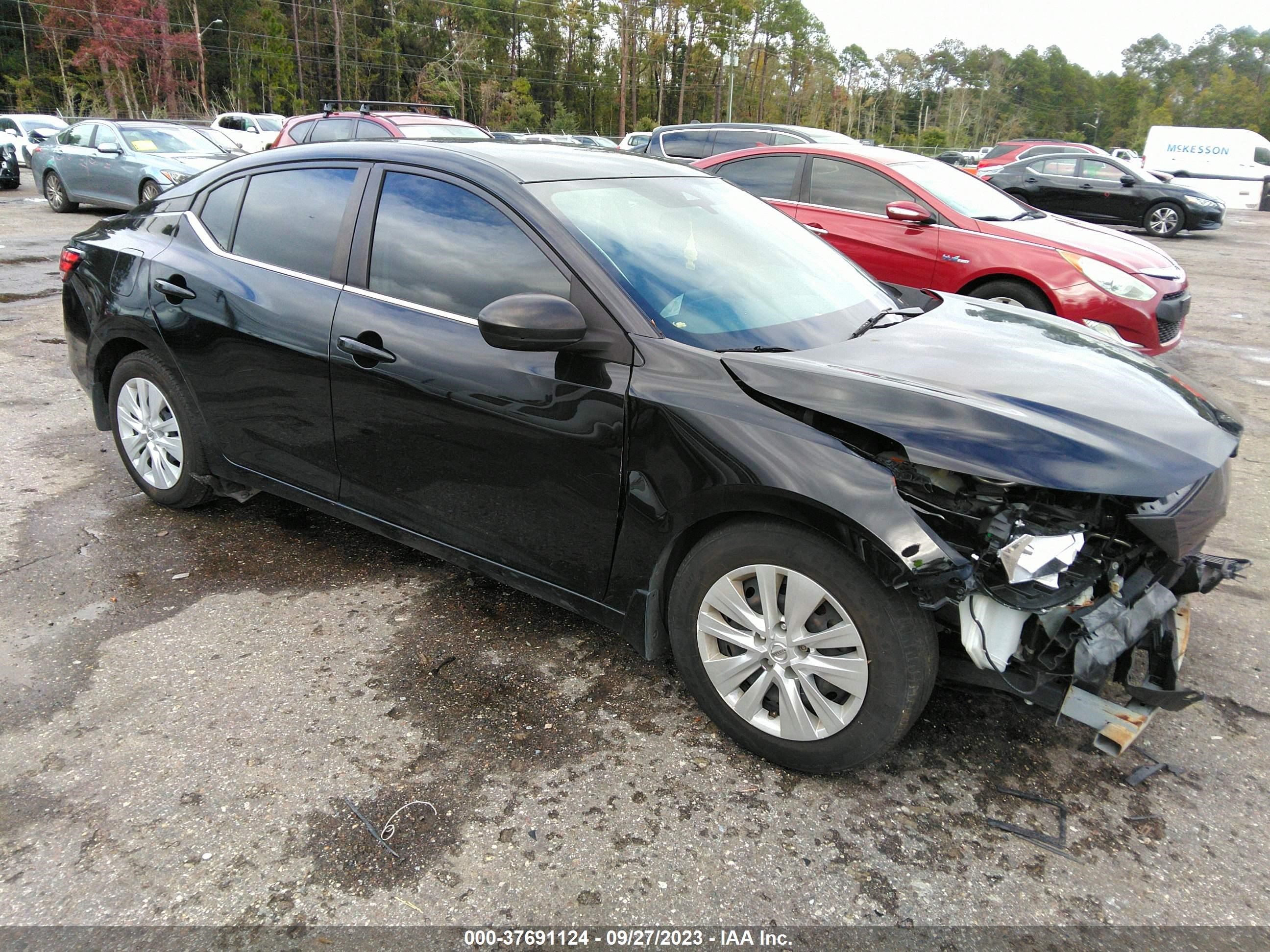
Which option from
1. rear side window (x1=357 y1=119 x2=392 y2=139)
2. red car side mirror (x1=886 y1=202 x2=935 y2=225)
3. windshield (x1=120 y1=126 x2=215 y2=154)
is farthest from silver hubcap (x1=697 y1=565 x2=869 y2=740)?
windshield (x1=120 y1=126 x2=215 y2=154)

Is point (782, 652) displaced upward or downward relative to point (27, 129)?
downward

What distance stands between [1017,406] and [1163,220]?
60.0 ft

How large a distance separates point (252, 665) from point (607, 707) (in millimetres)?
1252

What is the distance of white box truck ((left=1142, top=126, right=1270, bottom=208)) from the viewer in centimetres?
2633

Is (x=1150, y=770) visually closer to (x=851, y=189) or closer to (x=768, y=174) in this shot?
(x=851, y=189)

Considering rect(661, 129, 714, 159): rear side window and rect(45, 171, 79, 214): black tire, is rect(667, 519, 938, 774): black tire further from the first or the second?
rect(45, 171, 79, 214): black tire

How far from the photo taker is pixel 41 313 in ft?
27.1

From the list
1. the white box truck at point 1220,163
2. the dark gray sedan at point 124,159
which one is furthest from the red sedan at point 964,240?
the white box truck at point 1220,163

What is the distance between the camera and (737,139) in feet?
43.8

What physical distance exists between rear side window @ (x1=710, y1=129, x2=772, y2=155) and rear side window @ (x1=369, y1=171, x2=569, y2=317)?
10.9 m

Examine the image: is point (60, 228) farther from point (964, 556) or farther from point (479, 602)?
point (964, 556)

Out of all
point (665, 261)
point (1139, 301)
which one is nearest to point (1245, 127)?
point (1139, 301)

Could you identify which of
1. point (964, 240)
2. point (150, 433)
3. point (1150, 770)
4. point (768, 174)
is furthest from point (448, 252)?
point (768, 174)

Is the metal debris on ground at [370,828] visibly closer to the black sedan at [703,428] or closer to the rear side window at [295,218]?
the black sedan at [703,428]
